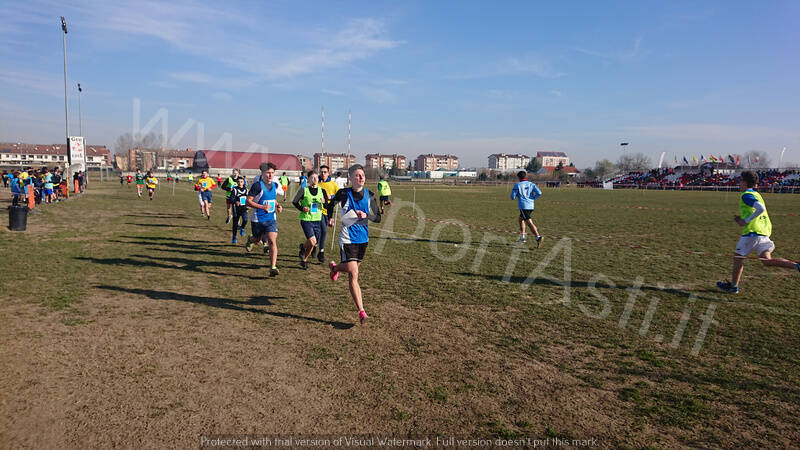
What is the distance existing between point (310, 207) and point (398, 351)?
17.2 ft

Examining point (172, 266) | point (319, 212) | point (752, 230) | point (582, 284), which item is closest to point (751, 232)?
point (752, 230)

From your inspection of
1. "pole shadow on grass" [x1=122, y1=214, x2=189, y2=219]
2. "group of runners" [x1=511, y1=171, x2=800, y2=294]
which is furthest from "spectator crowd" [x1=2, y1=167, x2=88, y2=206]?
"group of runners" [x1=511, y1=171, x2=800, y2=294]

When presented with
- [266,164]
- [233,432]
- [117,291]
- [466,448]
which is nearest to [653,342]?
[466,448]

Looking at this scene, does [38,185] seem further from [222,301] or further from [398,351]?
[398,351]

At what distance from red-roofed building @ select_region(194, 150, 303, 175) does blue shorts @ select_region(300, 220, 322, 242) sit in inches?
3305

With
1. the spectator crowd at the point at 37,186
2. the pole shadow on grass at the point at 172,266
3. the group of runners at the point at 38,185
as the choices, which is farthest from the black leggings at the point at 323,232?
the group of runners at the point at 38,185

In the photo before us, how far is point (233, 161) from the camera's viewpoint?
103 m

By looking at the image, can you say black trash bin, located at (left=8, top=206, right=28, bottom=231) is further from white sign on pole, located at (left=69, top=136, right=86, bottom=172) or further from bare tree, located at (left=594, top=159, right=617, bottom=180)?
bare tree, located at (left=594, top=159, right=617, bottom=180)

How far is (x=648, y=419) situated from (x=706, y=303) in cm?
476

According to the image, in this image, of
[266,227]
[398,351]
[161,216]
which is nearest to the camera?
[398,351]

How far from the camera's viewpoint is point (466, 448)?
3.49m

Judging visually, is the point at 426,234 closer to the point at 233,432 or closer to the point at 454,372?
the point at 454,372

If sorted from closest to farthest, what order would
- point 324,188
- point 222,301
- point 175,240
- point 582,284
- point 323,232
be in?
point 222,301, point 582,284, point 323,232, point 324,188, point 175,240

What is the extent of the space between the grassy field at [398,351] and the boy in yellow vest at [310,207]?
2.35ft
